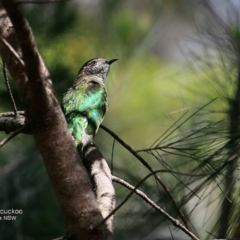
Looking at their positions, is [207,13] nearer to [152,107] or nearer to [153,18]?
[153,18]

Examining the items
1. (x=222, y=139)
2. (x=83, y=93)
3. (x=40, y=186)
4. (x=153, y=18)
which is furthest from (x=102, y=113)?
(x=153, y=18)

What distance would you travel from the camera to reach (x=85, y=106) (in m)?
2.52

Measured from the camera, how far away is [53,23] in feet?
9.73

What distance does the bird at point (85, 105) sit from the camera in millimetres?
2297

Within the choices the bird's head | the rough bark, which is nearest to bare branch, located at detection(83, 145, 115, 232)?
the rough bark

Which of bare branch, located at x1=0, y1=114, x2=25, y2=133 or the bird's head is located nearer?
Result: bare branch, located at x1=0, y1=114, x2=25, y2=133

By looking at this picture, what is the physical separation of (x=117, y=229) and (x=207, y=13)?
115 cm

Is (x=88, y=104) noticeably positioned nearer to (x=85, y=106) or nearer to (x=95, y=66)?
(x=85, y=106)

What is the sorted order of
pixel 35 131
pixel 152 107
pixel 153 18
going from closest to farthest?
pixel 35 131 < pixel 153 18 < pixel 152 107

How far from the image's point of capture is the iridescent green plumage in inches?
90.9

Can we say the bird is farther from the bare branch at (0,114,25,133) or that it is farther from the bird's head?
the bare branch at (0,114,25,133)

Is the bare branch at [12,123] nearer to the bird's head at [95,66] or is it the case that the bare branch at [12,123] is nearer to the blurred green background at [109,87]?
the blurred green background at [109,87]

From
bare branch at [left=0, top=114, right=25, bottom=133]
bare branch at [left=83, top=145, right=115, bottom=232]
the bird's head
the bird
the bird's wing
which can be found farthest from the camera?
the bird's head

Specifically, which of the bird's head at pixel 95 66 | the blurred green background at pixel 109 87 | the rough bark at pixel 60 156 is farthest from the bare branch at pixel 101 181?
the bird's head at pixel 95 66
